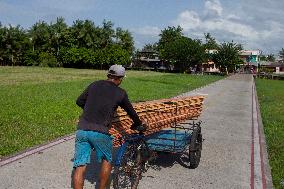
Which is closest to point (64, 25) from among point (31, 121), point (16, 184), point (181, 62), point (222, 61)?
point (181, 62)

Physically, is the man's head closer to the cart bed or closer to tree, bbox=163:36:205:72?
the cart bed

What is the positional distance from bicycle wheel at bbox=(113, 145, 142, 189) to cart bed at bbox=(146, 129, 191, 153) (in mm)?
1356

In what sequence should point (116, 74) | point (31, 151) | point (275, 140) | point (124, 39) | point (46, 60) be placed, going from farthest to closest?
point (124, 39) < point (46, 60) < point (275, 140) < point (31, 151) < point (116, 74)

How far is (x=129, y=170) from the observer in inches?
225

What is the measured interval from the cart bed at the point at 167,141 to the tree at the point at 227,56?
78.3 metres

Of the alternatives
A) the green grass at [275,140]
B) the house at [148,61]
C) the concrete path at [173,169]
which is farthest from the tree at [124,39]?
the concrete path at [173,169]

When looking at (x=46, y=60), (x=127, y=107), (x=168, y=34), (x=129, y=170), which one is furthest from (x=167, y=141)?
(x=168, y=34)

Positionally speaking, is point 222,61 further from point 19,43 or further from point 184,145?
point 184,145

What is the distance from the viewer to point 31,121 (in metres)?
12.0

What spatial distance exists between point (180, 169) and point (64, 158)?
215cm

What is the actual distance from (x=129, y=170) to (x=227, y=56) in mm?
81324

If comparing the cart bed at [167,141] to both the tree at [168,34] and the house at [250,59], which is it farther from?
the house at [250,59]

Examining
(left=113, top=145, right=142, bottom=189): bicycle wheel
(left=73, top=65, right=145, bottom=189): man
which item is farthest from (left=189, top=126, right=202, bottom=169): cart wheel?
(left=73, top=65, right=145, bottom=189): man

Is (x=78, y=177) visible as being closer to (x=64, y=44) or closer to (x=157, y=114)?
(x=157, y=114)
